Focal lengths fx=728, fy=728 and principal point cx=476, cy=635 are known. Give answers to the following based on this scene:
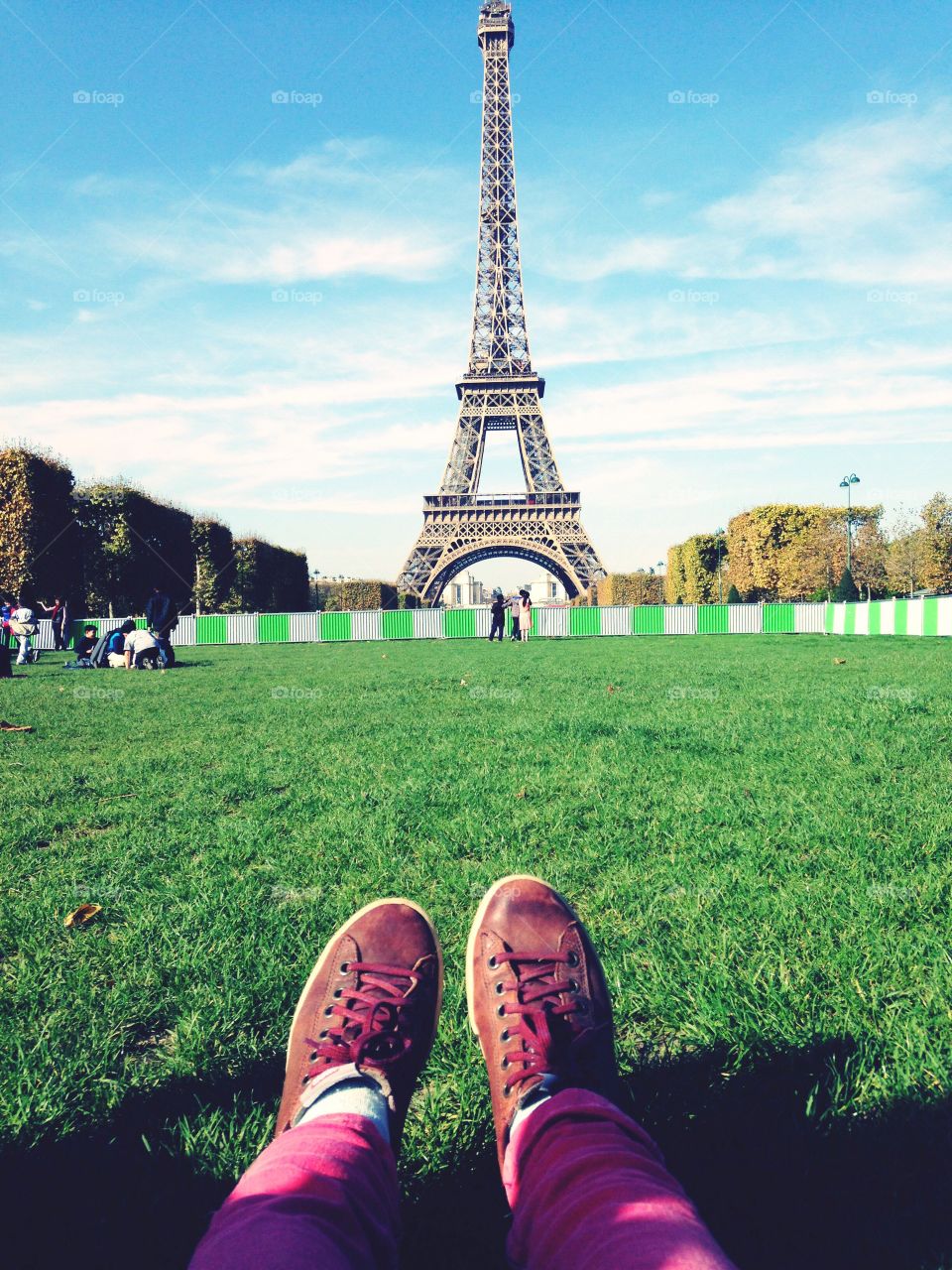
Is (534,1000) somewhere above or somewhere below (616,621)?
below

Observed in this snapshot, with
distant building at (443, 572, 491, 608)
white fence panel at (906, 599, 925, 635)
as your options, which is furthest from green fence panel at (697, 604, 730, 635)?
distant building at (443, 572, 491, 608)

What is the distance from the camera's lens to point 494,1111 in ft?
5.37

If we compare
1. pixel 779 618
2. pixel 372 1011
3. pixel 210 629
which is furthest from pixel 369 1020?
pixel 779 618

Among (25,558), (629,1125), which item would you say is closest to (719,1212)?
(629,1125)

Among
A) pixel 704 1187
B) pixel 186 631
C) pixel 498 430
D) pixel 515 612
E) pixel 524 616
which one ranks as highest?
pixel 498 430

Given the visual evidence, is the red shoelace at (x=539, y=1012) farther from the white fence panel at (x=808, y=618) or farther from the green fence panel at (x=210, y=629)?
the white fence panel at (x=808, y=618)

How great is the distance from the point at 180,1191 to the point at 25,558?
3023 centimetres

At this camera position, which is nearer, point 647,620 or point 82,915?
point 82,915

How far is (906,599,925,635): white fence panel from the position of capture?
22844 millimetres

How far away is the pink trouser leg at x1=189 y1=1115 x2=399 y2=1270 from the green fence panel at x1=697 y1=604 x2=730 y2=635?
36783 mm

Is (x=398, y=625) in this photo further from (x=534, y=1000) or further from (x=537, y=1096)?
(x=537, y=1096)

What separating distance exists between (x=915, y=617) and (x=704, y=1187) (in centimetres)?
2575

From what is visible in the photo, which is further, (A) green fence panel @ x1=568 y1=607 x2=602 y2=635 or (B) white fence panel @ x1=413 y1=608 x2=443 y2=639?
(B) white fence panel @ x1=413 y1=608 x2=443 y2=639

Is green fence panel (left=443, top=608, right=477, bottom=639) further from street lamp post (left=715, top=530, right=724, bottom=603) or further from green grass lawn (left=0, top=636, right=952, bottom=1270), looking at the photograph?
green grass lawn (left=0, top=636, right=952, bottom=1270)
